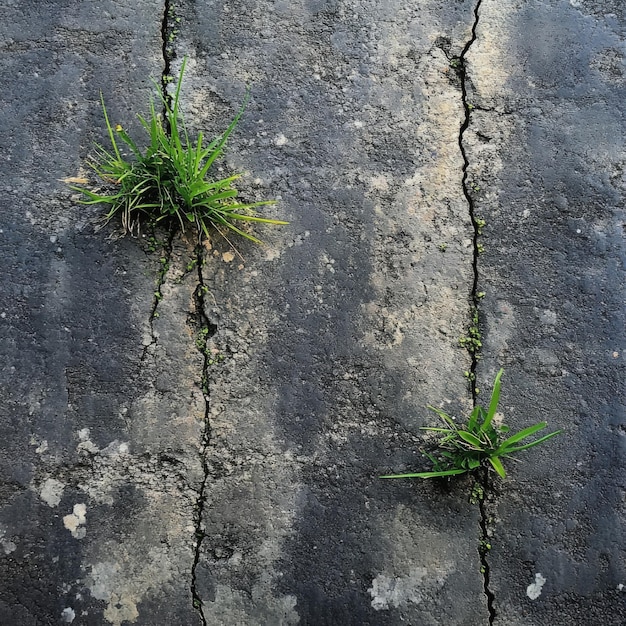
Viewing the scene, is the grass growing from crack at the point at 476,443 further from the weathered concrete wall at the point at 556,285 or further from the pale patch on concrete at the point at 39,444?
the pale patch on concrete at the point at 39,444

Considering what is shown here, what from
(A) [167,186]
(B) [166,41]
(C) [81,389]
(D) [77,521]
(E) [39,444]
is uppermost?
(B) [166,41]

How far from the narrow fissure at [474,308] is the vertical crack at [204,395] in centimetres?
76

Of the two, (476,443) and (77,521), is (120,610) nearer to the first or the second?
(77,521)

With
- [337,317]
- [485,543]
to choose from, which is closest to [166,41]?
[337,317]

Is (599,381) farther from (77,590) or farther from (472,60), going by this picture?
(77,590)

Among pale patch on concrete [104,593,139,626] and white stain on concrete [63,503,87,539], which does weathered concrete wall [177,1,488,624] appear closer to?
pale patch on concrete [104,593,139,626]

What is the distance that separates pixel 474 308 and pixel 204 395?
0.85 meters

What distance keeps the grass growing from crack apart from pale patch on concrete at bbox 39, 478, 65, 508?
0.91 m

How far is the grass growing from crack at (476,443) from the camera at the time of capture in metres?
1.75

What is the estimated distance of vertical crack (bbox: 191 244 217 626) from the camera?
69.5 inches

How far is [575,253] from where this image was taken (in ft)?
6.60

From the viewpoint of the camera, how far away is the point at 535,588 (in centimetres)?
176

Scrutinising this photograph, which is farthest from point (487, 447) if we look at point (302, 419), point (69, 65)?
point (69, 65)

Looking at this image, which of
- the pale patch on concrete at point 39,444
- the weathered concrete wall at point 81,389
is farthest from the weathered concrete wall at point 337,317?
the pale patch on concrete at point 39,444
